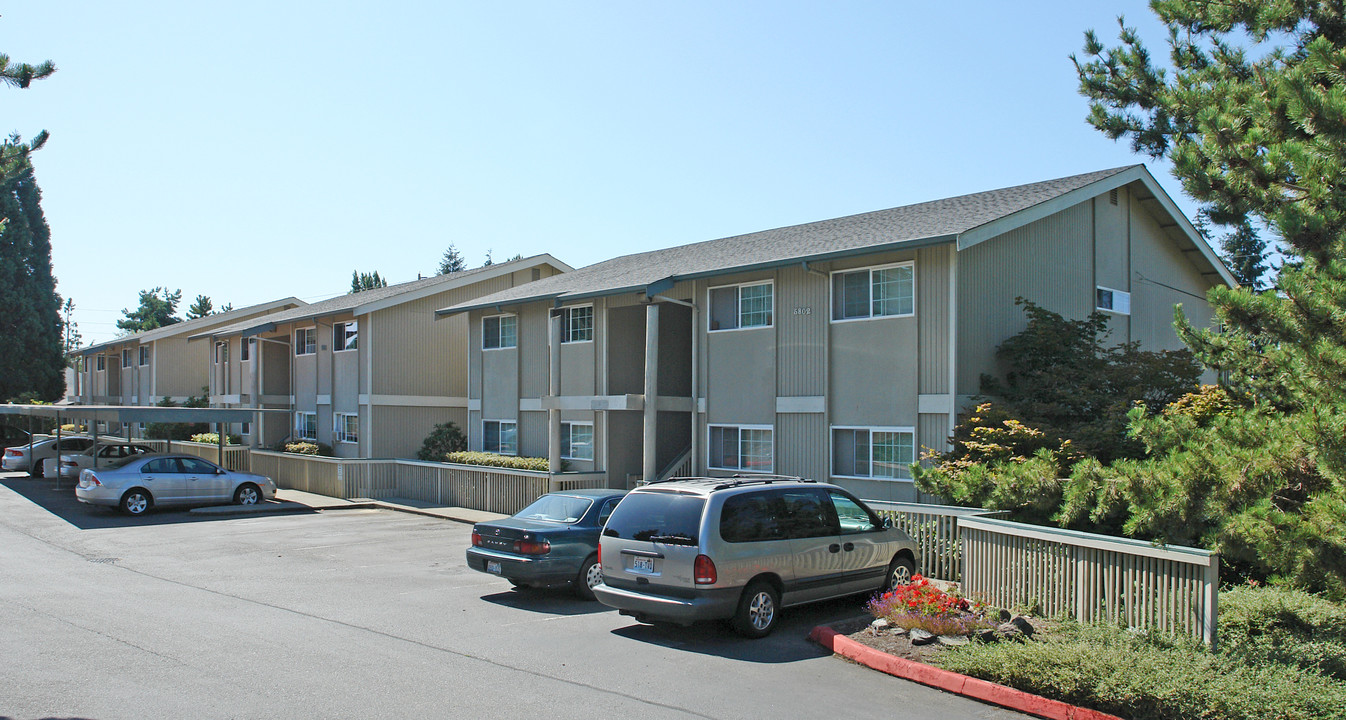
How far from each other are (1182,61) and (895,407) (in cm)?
686

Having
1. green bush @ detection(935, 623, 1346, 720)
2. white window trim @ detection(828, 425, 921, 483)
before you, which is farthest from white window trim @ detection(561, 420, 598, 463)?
green bush @ detection(935, 623, 1346, 720)

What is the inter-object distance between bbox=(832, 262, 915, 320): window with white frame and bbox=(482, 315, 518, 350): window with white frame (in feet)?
35.6

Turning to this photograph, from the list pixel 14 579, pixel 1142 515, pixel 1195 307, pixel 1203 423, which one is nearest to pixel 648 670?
pixel 1142 515

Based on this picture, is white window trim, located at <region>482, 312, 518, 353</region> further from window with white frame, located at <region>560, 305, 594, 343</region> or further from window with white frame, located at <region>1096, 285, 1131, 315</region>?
window with white frame, located at <region>1096, 285, 1131, 315</region>

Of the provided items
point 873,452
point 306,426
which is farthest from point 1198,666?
point 306,426

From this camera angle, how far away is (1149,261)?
21297mm

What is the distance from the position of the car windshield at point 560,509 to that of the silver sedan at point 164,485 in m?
13.9

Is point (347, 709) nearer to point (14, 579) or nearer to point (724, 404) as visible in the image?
point (14, 579)

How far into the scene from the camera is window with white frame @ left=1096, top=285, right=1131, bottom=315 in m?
19.8

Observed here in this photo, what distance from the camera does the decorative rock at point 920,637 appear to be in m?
9.18

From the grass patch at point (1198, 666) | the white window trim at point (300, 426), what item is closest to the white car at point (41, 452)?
the white window trim at point (300, 426)

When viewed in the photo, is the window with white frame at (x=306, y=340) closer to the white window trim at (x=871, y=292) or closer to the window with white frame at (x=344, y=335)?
the window with white frame at (x=344, y=335)

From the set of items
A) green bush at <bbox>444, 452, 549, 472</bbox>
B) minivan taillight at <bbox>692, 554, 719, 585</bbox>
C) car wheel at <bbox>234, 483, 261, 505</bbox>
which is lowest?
car wheel at <bbox>234, 483, 261, 505</bbox>

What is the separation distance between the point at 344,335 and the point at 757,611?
2379 centimetres
